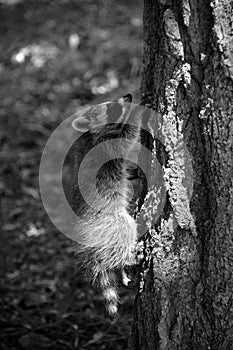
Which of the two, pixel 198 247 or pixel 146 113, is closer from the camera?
pixel 198 247

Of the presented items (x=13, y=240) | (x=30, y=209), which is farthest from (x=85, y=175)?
(x=30, y=209)

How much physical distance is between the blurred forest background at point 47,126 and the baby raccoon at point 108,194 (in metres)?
0.54

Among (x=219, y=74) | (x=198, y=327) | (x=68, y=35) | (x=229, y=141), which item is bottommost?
(x=198, y=327)

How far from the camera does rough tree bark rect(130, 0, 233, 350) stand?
2.09 m

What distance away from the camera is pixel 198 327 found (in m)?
2.28

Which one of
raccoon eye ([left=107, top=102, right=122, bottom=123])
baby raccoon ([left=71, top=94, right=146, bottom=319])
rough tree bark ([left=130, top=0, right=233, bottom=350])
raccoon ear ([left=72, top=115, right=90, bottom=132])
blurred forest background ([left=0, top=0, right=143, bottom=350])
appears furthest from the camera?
blurred forest background ([left=0, top=0, right=143, bottom=350])

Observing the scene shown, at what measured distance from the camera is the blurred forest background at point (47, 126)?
154 inches

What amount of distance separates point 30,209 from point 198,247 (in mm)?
3199

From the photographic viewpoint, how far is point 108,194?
270cm

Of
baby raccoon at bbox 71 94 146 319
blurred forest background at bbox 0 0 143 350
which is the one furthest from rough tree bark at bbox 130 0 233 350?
blurred forest background at bbox 0 0 143 350

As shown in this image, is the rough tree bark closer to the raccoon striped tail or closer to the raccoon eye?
the raccoon striped tail

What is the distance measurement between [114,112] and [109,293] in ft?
2.91

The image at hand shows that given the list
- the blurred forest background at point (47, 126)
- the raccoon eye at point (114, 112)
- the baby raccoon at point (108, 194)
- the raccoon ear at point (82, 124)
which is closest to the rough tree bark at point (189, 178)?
the baby raccoon at point (108, 194)

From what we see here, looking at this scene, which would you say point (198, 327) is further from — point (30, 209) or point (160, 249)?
point (30, 209)
